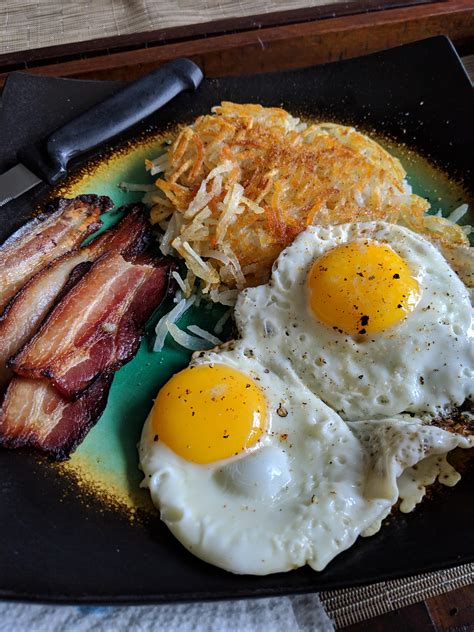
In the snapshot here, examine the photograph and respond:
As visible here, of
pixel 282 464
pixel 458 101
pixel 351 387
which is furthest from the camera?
pixel 458 101

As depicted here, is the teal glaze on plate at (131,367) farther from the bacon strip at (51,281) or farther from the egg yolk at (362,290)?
the egg yolk at (362,290)

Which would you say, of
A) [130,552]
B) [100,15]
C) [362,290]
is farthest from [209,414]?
[100,15]

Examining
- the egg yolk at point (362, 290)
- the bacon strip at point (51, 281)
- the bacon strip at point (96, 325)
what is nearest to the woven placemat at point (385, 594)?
the egg yolk at point (362, 290)

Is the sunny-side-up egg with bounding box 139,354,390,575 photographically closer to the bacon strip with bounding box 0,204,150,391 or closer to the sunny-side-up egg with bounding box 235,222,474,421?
the sunny-side-up egg with bounding box 235,222,474,421

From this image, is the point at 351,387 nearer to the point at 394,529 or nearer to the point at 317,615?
the point at 394,529

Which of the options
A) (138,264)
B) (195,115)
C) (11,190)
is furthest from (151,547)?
(195,115)

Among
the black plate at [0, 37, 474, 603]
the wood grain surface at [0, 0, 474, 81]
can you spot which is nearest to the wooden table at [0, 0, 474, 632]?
the wood grain surface at [0, 0, 474, 81]

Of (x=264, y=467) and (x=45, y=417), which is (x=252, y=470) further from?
(x=45, y=417)
